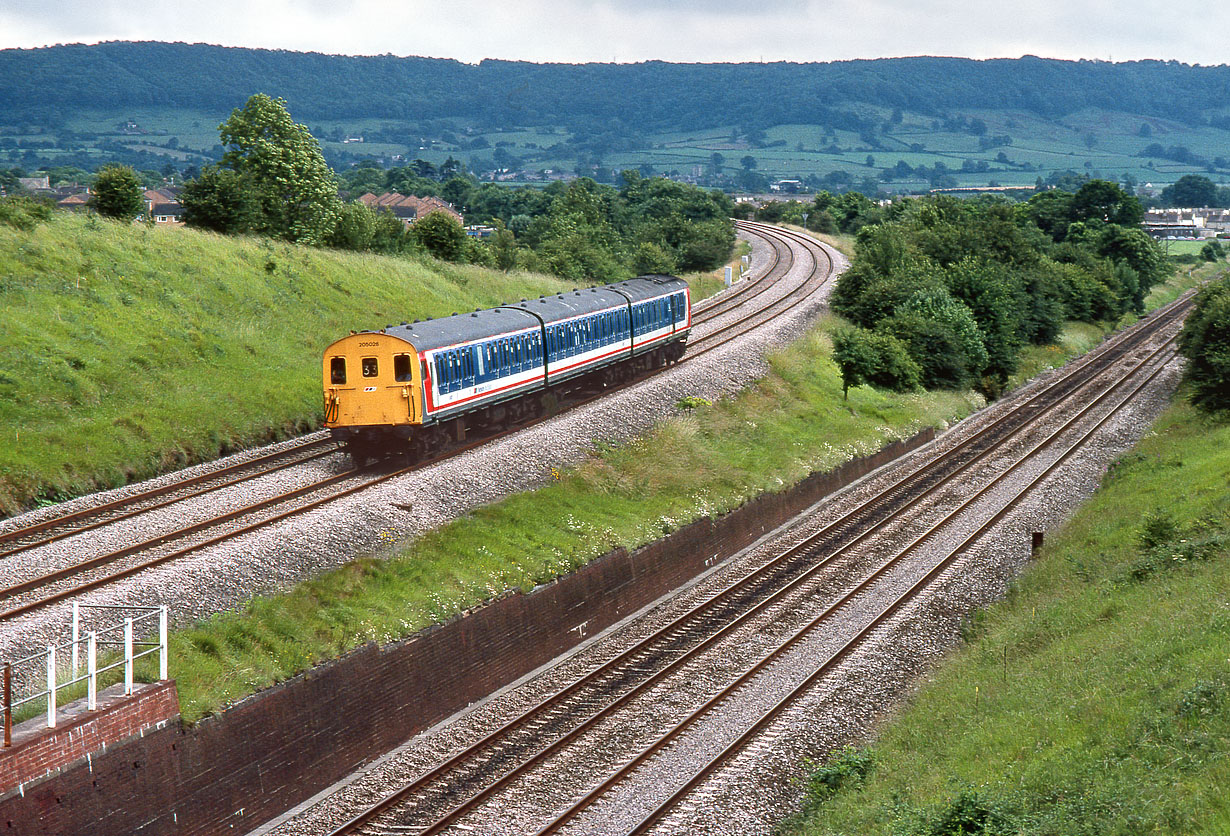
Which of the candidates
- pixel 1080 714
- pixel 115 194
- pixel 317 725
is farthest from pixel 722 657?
pixel 115 194

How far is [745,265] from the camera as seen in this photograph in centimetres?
7819

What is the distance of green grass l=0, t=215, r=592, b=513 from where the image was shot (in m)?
27.3

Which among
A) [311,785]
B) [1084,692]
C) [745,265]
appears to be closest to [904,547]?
[1084,692]

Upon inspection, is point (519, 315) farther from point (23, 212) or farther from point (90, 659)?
point (90, 659)

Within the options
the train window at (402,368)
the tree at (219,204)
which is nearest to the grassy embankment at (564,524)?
the train window at (402,368)

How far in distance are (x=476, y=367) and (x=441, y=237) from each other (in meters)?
30.5

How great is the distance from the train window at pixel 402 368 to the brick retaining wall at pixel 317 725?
251 inches

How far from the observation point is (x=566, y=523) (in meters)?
26.9

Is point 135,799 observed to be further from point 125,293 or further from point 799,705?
point 125,293

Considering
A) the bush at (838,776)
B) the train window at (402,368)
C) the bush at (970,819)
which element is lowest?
the bush at (838,776)

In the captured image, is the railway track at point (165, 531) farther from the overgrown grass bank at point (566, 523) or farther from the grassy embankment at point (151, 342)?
the overgrown grass bank at point (566, 523)

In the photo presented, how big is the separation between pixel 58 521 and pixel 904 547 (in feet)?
64.9

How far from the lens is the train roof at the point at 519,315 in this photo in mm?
29297

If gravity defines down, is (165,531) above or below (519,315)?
below
